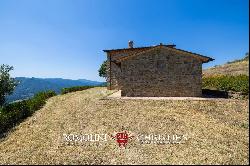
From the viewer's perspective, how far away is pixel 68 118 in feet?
81.9

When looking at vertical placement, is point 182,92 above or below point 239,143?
above

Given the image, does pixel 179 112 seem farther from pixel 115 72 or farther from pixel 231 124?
pixel 115 72

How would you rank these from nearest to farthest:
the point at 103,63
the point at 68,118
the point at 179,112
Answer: the point at 179,112, the point at 68,118, the point at 103,63

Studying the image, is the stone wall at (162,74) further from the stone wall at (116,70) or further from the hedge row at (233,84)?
the stone wall at (116,70)

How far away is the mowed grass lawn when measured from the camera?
15.5 metres

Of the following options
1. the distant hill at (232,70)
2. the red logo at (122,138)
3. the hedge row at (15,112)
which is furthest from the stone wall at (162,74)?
the distant hill at (232,70)

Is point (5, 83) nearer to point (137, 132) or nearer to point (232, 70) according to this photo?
point (137, 132)

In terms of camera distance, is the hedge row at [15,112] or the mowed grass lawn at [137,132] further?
the hedge row at [15,112]

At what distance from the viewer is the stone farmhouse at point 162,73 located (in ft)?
99.2

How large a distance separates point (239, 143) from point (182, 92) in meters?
13.7

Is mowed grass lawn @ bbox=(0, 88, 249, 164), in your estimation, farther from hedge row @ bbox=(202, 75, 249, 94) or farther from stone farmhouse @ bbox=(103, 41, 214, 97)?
hedge row @ bbox=(202, 75, 249, 94)

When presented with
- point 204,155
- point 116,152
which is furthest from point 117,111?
point 204,155

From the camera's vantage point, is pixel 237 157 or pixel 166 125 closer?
pixel 237 157

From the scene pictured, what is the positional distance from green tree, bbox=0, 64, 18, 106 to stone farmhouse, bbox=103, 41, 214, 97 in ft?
45.9
